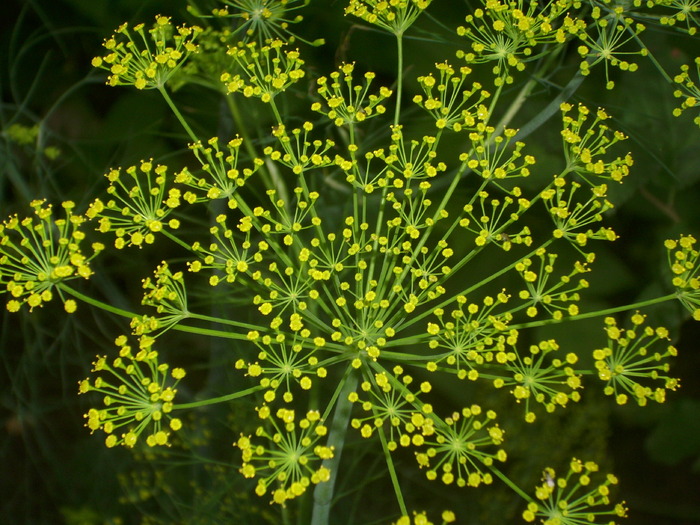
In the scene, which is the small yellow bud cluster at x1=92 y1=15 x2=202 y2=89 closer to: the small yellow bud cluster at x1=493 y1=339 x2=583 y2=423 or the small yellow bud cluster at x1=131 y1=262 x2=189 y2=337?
the small yellow bud cluster at x1=131 y1=262 x2=189 y2=337

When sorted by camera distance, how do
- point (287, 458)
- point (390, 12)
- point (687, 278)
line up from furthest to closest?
1. point (390, 12)
2. point (687, 278)
3. point (287, 458)

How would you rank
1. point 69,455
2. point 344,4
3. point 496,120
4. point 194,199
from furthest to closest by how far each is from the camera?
point 69,455, point 344,4, point 496,120, point 194,199

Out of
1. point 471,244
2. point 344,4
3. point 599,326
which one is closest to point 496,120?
point 471,244

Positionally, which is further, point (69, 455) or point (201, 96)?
point (69, 455)

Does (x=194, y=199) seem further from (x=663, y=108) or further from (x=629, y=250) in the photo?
(x=629, y=250)

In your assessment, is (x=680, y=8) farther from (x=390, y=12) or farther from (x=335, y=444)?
(x=335, y=444)

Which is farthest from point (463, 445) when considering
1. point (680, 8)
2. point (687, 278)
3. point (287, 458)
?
point (680, 8)
